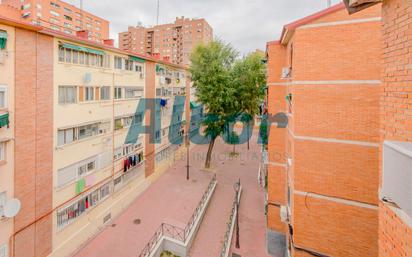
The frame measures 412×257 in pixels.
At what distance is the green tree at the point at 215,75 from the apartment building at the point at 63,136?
4.82m

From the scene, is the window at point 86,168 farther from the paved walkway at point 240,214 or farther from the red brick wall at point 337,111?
the red brick wall at point 337,111

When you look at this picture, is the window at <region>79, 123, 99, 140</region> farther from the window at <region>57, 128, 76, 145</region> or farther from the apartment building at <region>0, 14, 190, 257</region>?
the window at <region>57, 128, 76, 145</region>

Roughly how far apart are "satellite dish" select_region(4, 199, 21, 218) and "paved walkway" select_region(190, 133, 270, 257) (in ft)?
24.4

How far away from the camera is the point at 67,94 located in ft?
34.4

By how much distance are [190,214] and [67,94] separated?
31.0 ft

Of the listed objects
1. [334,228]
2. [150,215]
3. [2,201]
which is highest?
[2,201]

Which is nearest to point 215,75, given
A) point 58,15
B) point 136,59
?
point 136,59

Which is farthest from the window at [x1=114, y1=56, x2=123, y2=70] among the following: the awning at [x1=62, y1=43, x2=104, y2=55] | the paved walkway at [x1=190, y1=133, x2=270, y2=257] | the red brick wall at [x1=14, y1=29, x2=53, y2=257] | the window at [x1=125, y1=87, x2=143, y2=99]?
the paved walkway at [x1=190, y1=133, x2=270, y2=257]

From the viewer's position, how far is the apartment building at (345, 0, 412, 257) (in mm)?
2049

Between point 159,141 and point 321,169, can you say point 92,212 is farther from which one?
point 321,169

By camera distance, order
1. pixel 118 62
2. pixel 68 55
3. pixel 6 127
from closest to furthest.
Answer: pixel 6 127 < pixel 68 55 < pixel 118 62

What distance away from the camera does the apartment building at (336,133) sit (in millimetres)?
6281

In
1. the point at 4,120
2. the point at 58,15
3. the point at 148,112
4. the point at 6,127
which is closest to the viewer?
the point at 4,120

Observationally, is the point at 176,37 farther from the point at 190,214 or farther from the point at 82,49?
the point at 190,214
